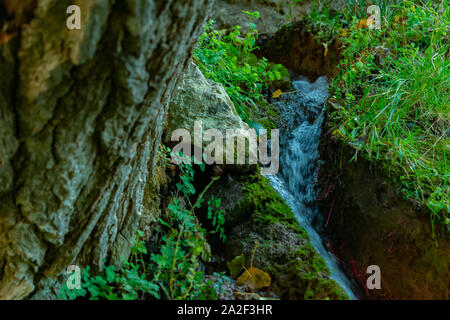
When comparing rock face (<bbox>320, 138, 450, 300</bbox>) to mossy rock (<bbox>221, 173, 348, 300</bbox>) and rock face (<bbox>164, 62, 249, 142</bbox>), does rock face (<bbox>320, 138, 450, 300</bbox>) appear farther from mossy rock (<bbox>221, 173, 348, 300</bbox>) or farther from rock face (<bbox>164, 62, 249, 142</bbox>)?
rock face (<bbox>164, 62, 249, 142</bbox>)

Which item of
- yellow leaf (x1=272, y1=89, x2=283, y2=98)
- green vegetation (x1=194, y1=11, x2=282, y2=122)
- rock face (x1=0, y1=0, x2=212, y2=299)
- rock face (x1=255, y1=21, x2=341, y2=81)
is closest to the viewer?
rock face (x1=0, y1=0, x2=212, y2=299)

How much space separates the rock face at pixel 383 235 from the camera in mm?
2045

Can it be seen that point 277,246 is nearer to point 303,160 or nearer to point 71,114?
point 303,160

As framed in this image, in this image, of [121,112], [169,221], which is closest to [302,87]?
[169,221]

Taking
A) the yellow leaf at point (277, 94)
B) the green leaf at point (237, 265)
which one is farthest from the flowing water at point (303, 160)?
the green leaf at point (237, 265)

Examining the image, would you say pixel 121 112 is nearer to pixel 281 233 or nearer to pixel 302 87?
pixel 281 233

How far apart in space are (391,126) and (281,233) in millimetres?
1164

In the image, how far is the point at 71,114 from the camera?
1141 mm

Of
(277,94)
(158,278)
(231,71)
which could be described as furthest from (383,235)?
(277,94)

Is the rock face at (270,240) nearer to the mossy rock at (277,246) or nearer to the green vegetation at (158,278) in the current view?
the mossy rock at (277,246)

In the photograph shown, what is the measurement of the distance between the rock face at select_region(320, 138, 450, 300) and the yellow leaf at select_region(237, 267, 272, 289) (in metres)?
0.66

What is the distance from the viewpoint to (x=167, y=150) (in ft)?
7.12

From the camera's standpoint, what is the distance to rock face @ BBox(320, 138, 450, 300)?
2.04m

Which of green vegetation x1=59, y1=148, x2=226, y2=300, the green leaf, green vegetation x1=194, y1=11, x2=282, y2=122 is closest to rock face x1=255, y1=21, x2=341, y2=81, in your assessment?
green vegetation x1=194, y1=11, x2=282, y2=122
